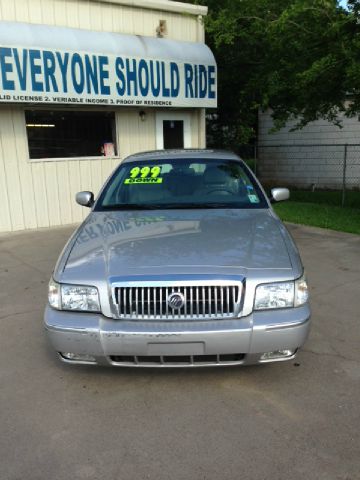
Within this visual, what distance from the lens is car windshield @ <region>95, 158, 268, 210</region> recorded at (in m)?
4.42

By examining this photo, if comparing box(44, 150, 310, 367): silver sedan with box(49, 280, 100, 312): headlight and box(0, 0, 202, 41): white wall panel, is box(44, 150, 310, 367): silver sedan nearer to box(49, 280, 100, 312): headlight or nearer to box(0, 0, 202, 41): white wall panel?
box(49, 280, 100, 312): headlight

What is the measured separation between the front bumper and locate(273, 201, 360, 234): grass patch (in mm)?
5909

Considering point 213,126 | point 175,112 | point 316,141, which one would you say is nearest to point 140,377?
point 175,112

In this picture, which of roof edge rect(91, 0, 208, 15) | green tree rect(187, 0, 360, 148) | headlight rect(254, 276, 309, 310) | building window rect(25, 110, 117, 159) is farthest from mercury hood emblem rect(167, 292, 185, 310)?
roof edge rect(91, 0, 208, 15)

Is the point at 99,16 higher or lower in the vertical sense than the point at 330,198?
higher

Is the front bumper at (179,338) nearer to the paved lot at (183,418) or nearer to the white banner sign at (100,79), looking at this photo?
the paved lot at (183,418)

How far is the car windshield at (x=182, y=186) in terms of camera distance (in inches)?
174

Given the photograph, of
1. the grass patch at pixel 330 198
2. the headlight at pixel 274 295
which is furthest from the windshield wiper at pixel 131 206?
the grass patch at pixel 330 198

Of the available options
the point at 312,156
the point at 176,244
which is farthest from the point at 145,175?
the point at 312,156

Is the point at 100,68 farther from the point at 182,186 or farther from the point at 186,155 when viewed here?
the point at 182,186

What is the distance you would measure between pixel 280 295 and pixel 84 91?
22.6 ft

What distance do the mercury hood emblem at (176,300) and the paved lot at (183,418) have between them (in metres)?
0.73

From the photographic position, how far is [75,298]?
10.1 ft

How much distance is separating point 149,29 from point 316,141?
8828mm
